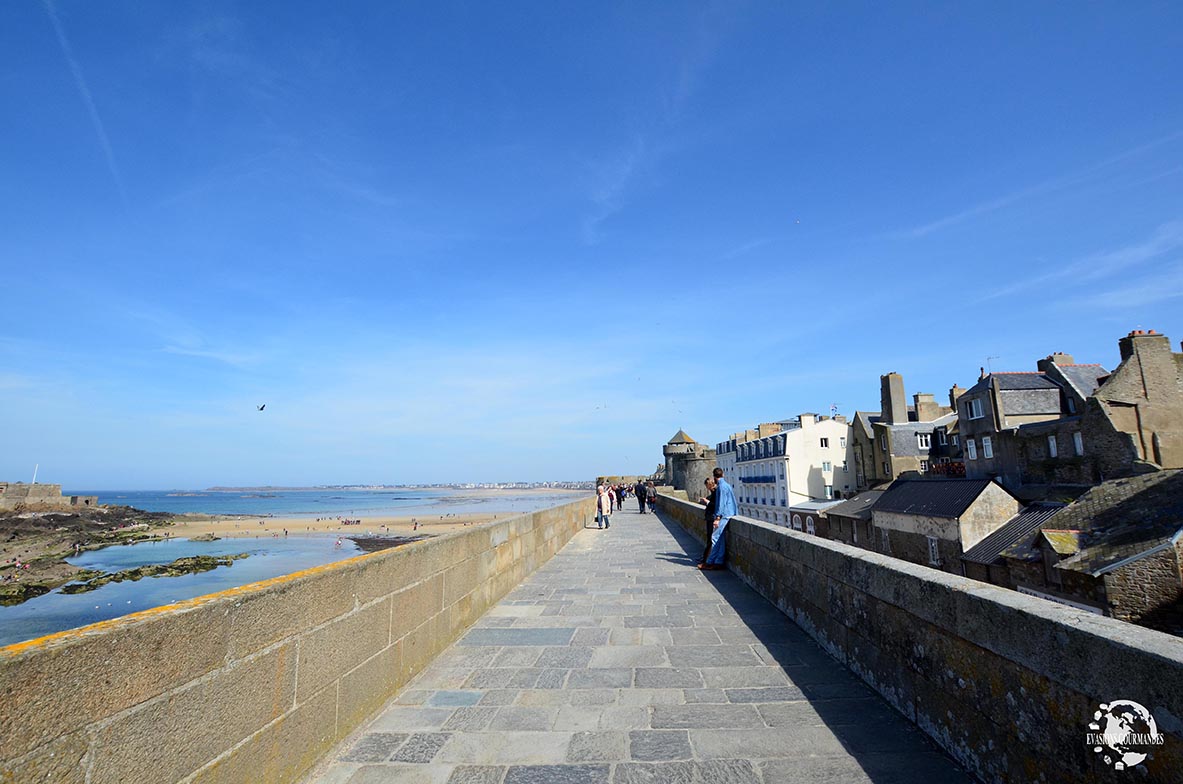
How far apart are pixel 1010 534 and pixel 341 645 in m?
31.8

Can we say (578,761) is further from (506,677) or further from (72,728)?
(72,728)

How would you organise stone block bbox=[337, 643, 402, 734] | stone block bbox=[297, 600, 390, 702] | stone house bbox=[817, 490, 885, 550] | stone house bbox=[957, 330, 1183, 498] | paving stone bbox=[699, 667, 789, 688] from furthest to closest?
1. stone house bbox=[817, 490, 885, 550]
2. stone house bbox=[957, 330, 1183, 498]
3. paving stone bbox=[699, 667, 789, 688]
4. stone block bbox=[337, 643, 402, 734]
5. stone block bbox=[297, 600, 390, 702]

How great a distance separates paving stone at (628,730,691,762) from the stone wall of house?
2315 centimetres

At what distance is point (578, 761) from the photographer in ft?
9.38

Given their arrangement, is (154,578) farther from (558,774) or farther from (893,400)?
(893,400)

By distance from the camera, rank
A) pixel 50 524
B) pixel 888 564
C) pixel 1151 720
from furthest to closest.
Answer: pixel 50 524, pixel 888 564, pixel 1151 720

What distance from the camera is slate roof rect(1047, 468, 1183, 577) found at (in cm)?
1931

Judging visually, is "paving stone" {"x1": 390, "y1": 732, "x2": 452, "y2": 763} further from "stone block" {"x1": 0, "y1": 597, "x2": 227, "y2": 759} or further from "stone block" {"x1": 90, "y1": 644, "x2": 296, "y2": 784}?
"stone block" {"x1": 0, "y1": 597, "x2": 227, "y2": 759}

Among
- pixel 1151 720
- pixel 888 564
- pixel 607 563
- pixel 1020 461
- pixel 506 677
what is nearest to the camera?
pixel 1151 720

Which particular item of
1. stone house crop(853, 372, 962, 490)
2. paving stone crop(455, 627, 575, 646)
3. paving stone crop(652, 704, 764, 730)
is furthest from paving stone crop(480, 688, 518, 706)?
stone house crop(853, 372, 962, 490)

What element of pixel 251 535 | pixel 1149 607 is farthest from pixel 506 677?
pixel 251 535

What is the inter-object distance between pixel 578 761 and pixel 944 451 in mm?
46953

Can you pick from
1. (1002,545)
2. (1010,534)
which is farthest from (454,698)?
(1010,534)

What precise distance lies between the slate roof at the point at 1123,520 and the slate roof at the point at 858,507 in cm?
1155
